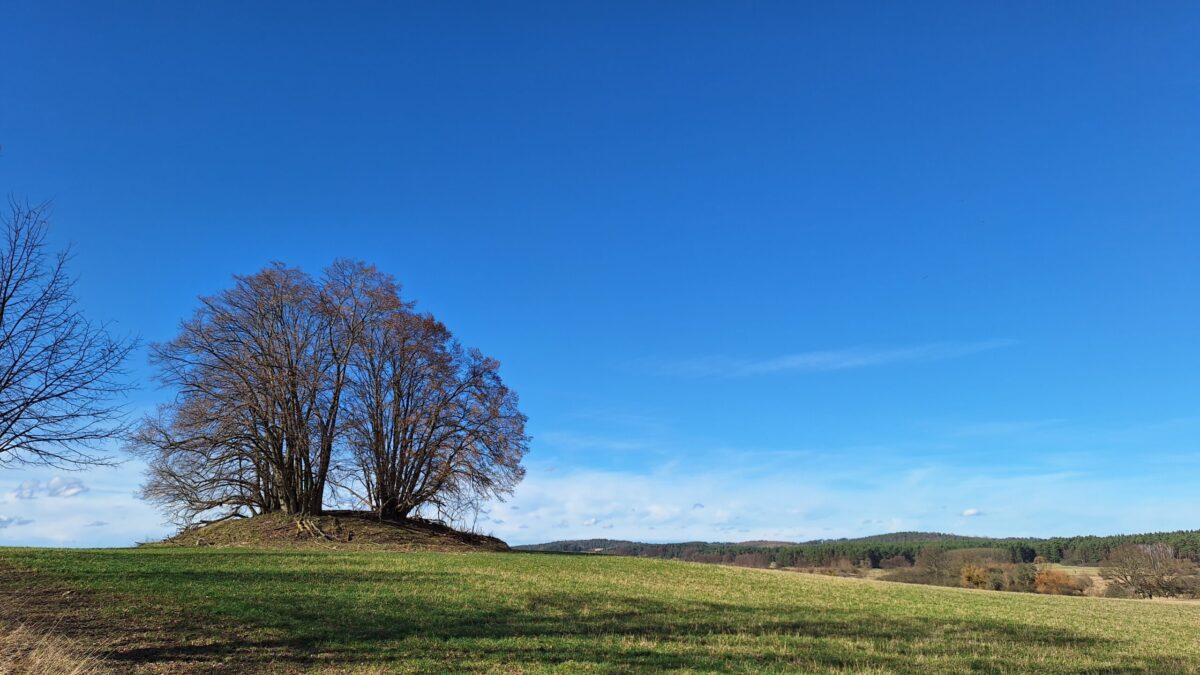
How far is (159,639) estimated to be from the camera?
11016mm

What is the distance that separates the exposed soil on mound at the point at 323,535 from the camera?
33.5 m

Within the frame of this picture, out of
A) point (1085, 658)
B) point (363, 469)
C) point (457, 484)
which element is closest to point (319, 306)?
point (363, 469)

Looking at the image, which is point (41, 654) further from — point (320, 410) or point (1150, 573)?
point (1150, 573)

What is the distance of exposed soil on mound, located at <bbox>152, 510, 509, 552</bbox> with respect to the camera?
110 ft

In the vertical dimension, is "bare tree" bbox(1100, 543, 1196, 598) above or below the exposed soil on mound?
below

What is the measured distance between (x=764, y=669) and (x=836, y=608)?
10611mm

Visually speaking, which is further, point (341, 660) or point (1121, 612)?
point (1121, 612)

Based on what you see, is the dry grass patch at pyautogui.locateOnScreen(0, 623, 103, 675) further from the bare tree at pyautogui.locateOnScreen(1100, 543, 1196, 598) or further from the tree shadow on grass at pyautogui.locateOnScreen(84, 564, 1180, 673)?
the bare tree at pyautogui.locateOnScreen(1100, 543, 1196, 598)

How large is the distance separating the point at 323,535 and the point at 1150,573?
68.5m

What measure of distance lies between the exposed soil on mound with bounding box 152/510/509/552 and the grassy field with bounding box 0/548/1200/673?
9413 mm

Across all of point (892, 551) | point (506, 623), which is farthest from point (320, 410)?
point (892, 551)

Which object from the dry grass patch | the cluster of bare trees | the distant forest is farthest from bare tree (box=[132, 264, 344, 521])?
the distant forest

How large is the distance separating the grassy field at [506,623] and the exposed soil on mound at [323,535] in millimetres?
9413

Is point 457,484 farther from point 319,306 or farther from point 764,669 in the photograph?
point 764,669
